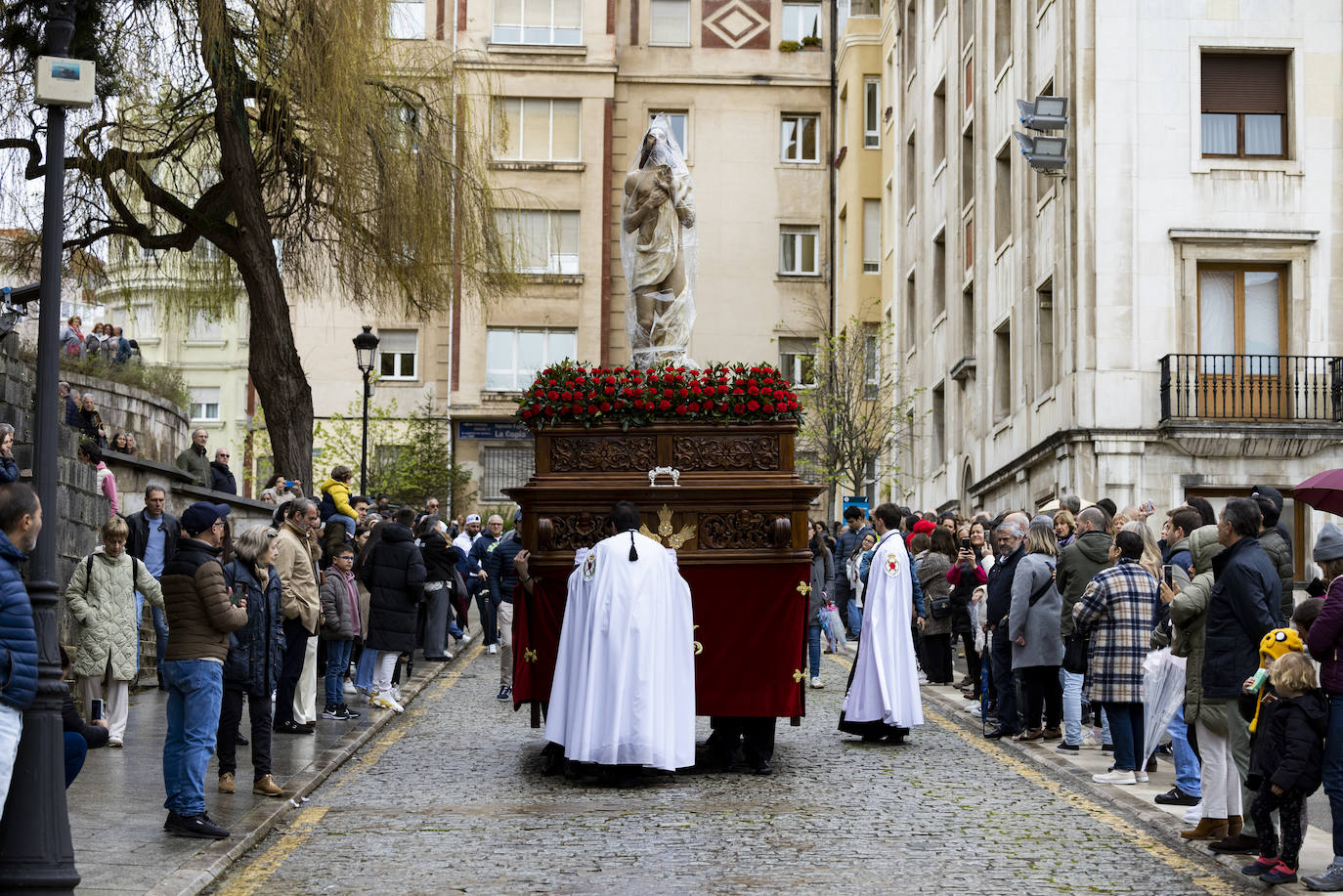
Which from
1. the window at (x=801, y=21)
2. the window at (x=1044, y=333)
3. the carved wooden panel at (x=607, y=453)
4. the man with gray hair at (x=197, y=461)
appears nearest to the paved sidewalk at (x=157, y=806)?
the carved wooden panel at (x=607, y=453)

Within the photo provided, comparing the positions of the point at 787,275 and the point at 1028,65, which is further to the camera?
the point at 787,275

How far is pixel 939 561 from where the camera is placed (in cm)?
1958

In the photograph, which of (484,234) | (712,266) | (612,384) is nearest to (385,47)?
(484,234)

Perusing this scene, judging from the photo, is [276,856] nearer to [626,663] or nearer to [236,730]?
[236,730]

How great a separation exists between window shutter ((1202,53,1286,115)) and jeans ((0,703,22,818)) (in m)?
23.6

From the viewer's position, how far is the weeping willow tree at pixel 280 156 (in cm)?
2083

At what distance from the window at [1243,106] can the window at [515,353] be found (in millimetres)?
24941

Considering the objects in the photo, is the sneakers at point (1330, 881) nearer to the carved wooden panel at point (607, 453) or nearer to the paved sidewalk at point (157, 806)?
the paved sidewalk at point (157, 806)

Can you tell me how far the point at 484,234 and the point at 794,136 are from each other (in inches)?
1163

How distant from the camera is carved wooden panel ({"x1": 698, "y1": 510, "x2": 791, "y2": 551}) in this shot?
13.3 meters

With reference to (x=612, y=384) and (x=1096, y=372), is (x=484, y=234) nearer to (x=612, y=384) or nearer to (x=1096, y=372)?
(x=1096, y=372)

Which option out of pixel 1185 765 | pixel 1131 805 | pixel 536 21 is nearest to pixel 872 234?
pixel 536 21

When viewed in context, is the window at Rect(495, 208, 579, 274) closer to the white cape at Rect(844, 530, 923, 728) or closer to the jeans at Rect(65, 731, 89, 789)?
the white cape at Rect(844, 530, 923, 728)

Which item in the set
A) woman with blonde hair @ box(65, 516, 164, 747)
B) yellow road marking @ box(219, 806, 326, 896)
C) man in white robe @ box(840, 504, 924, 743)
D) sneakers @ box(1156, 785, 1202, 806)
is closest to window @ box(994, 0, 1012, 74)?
man in white robe @ box(840, 504, 924, 743)
